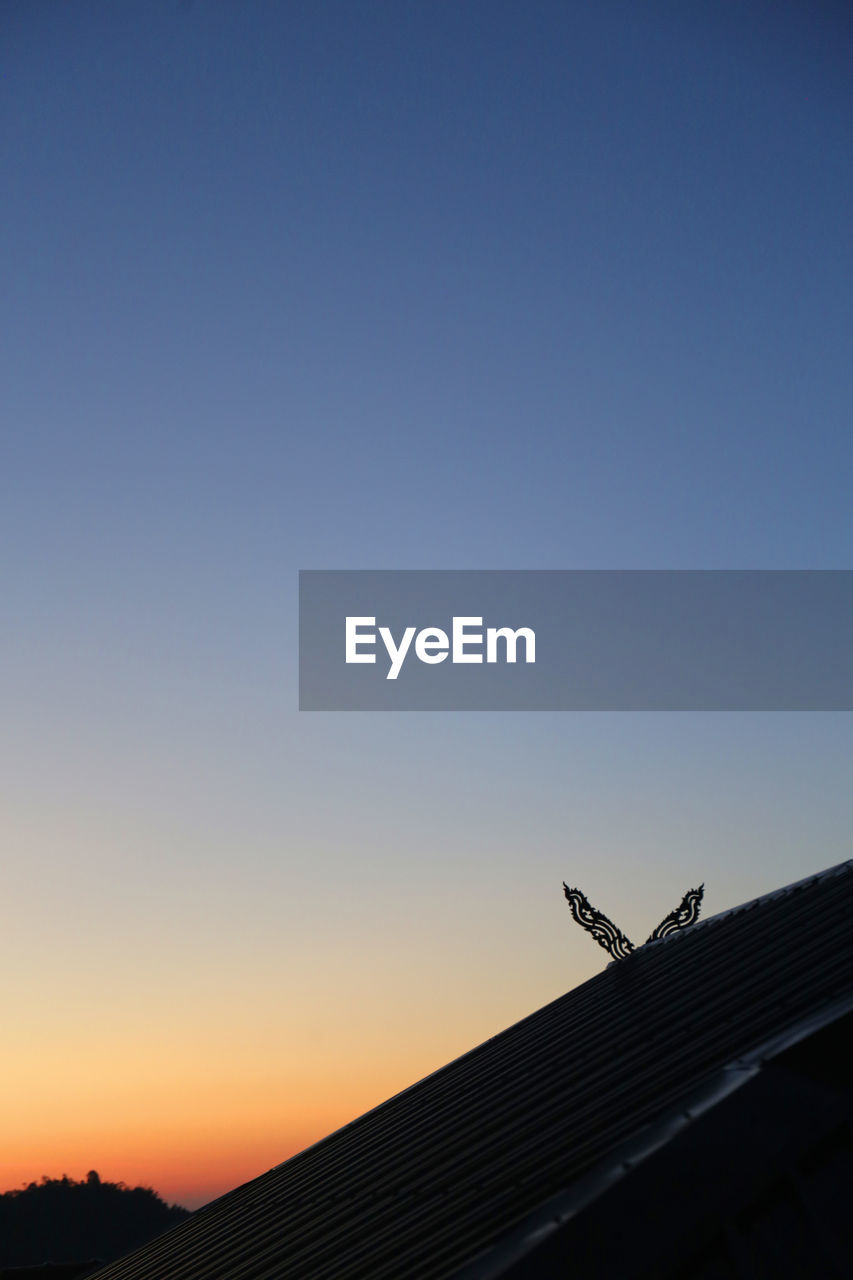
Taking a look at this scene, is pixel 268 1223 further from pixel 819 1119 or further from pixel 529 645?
pixel 529 645

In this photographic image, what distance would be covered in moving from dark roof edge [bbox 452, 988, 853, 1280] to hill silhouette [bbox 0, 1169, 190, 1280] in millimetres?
165868

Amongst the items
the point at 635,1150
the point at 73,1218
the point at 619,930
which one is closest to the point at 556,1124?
the point at 635,1150

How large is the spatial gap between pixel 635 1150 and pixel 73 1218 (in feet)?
603

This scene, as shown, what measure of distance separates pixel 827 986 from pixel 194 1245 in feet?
42.1

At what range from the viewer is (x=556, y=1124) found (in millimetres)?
13492

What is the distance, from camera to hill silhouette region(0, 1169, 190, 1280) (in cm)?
15812

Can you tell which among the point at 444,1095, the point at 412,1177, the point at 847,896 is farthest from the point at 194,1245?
the point at 847,896

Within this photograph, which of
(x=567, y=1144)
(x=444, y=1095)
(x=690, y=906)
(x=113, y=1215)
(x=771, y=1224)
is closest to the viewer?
(x=771, y=1224)

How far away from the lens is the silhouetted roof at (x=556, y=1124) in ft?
30.2

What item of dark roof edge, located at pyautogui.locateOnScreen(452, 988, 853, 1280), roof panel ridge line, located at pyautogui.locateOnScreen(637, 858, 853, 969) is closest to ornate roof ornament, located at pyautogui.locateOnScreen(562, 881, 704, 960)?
roof panel ridge line, located at pyautogui.locateOnScreen(637, 858, 853, 969)

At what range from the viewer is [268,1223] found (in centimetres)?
1814

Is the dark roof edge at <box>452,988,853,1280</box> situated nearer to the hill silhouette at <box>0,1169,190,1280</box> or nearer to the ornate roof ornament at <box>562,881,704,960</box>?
the ornate roof ornament at <box>562,881,704,960</box>

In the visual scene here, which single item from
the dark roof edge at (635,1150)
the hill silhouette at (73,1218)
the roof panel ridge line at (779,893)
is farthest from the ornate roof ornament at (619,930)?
the hill silhouette at (73,1218)

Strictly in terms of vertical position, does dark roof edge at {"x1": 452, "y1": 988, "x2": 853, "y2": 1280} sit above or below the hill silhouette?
above
